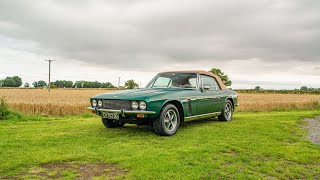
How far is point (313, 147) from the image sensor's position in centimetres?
614

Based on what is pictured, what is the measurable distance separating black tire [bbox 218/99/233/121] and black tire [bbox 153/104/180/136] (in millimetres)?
3089

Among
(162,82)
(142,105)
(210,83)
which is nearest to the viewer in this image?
(142,105)

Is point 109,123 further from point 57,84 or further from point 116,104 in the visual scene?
point 57,84

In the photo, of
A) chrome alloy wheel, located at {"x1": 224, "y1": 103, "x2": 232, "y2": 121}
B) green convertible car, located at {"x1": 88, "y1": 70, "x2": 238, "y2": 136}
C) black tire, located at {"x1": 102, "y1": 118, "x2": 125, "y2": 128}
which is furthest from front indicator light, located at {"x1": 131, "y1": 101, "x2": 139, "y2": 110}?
chrome alloy wheel, located at {"x1": 224, "y1": 103, "x2": 232, "y2": 121}

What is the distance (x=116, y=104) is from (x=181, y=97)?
→ 162cm

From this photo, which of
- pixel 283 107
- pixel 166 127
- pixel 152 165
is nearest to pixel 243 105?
pixel 283 107

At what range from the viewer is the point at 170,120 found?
23.8ft

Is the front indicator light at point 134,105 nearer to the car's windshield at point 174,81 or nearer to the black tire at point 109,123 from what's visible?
the black tire at point 109,123

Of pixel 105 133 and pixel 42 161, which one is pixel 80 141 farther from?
pixel 42 161

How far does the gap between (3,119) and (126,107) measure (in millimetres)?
6832

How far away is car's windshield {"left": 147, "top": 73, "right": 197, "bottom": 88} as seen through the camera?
8500 mm

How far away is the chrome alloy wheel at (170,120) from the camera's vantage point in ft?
23.4

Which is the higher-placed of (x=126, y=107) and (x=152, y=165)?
(x=126, y=107)

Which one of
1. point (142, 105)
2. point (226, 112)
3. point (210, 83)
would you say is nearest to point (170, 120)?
point (142, 105)
